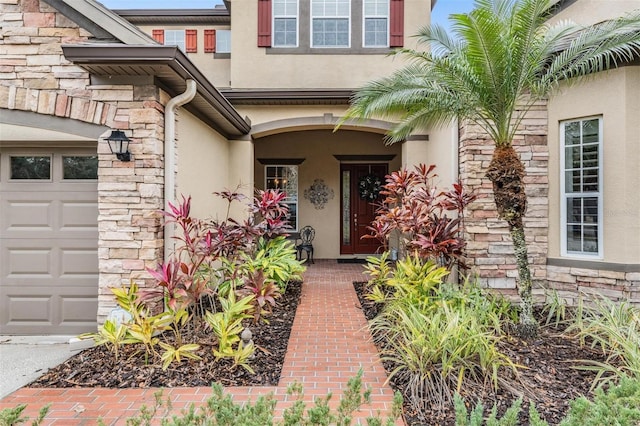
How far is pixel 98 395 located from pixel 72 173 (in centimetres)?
308

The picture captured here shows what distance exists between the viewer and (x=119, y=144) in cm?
461

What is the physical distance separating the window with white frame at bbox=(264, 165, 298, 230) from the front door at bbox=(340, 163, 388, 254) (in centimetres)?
140

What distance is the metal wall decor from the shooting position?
448 inches

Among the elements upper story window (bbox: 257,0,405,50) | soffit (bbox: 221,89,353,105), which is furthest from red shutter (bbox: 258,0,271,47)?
soffit (bbox: 221,89,353,105)

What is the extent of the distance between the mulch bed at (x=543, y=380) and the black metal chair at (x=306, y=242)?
663cm

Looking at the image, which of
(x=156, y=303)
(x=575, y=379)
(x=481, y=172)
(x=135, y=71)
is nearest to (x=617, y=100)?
(x=481, y=172)

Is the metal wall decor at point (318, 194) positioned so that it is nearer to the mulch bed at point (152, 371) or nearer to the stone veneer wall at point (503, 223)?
the stone veneer wall at point (503, 223)

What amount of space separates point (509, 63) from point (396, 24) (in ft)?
17.8

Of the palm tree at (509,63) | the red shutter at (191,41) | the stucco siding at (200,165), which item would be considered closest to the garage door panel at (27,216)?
the stucco siding at (200,165)

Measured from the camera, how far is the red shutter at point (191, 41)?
38.8 ft

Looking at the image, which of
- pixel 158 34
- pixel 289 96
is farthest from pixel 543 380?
pixel 158 34

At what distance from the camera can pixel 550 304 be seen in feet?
18.0

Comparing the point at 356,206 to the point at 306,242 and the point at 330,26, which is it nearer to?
the point at 306,242

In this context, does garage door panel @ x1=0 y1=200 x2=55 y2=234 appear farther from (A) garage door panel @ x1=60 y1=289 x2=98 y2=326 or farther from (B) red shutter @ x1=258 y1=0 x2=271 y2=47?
(B) red shutter @ x1=258 y1=0 x2=271 y2=47
